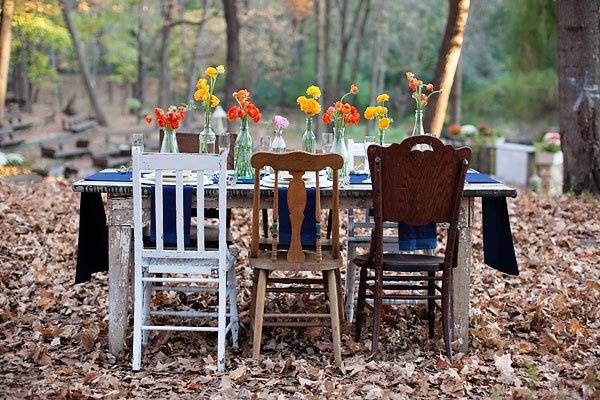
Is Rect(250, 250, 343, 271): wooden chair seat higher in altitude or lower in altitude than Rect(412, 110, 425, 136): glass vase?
lower

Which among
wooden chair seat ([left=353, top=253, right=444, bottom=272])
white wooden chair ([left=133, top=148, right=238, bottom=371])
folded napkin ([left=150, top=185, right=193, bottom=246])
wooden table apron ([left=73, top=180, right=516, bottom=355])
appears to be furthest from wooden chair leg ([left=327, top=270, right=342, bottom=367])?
folded napkin ([left=150, top=185, right=193, bottom=246])

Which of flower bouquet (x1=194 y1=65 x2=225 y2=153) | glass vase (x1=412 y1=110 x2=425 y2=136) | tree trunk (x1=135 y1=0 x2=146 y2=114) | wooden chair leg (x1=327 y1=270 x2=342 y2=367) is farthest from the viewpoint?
tree trunk (x1=135 y1=0 x2=146 y2=114)

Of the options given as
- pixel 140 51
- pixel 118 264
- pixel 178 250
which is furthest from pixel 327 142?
pixel 140 51

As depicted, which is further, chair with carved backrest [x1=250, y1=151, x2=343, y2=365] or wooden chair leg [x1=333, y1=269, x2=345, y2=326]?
wooden chair leg [x1=333, y1=269, x2=345, y2=326]

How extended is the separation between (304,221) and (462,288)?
949 millimetres

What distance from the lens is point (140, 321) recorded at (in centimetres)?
456

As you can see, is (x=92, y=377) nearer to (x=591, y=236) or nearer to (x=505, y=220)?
(x=505, y=220)

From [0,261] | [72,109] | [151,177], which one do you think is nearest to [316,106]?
[151,177]

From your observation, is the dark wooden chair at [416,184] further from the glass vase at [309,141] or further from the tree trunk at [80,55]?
the tree trunk at [80,55]

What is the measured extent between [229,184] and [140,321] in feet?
2.75

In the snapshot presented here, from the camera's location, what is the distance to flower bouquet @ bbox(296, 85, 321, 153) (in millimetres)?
4688

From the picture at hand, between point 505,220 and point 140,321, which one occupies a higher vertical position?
point 505,220

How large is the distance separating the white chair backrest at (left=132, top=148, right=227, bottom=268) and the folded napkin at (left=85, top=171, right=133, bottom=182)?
1.10ft

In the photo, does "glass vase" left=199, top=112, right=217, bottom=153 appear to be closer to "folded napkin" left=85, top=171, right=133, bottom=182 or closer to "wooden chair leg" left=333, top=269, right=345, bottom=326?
"folded napkin" left=85, top=171, right=133, bottom=182
